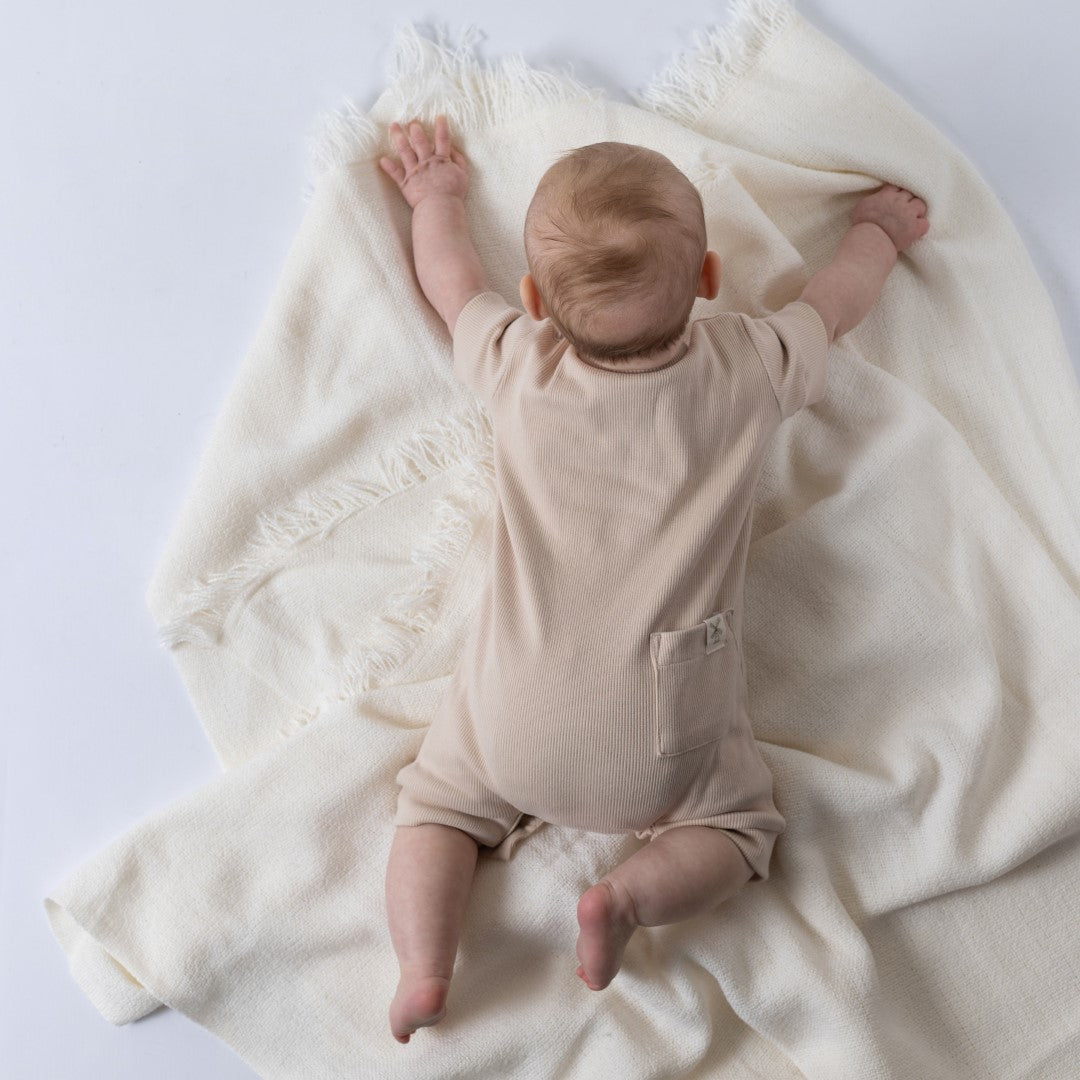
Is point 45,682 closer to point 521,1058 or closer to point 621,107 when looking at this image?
point 521,1058

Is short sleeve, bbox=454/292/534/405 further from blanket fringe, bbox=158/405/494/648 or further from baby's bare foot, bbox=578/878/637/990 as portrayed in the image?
baby's bare foot, bbox=578/878/637/990

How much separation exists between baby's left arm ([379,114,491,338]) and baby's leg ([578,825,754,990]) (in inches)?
25.3

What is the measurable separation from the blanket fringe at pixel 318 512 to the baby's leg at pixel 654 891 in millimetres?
493

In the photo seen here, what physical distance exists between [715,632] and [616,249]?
0.40m

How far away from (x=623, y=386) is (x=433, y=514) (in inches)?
13.7

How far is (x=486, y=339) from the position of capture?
121 cm

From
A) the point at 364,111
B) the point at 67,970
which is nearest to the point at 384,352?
the point at 364,111

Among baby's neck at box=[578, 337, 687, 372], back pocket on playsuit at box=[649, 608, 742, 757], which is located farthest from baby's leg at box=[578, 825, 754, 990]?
baby's neck at box=[578, 337, 687, 372]

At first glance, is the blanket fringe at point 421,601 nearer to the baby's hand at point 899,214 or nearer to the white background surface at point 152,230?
the white background surface at point 152,230

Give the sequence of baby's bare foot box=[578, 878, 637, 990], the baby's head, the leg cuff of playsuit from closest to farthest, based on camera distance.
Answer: the baby's head → baby's bare foot box=[578, 878, 637, 990] → the leg cuff of playsuit

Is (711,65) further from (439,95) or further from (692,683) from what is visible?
(692,683)

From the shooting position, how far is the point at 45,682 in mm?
1354

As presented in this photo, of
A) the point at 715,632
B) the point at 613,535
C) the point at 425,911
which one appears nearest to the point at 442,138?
the point at 613,535

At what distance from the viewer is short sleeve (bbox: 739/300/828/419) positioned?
1.17 metres
